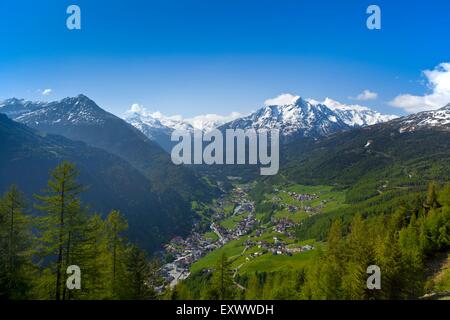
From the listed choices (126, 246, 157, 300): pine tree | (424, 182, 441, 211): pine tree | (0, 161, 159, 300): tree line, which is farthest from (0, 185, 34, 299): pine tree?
(424, 182, 441, 211): pine tree

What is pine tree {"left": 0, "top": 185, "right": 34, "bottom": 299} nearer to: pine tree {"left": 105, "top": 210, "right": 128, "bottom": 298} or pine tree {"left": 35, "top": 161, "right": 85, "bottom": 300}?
pine tree {"left": 35, "top": 161, "right": 85, "bottom": 300}

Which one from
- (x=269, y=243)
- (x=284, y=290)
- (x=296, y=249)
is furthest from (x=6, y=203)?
(x=269, y=243)

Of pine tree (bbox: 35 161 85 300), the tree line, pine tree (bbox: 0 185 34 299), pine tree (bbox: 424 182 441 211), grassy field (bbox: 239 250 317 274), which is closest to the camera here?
pine tree (bbox: 35 161 85 300)

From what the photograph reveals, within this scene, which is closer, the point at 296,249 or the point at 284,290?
the point at 284,290

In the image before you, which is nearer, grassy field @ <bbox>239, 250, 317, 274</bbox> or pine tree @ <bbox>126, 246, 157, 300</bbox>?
pine tree @ <bbox>126, 246, 157, 300</bbox>

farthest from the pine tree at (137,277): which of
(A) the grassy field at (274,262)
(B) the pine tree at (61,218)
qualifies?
(A) the grassy field at (274,262)

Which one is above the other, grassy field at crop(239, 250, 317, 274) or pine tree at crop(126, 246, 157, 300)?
pine tree at crop(126, 246, 157, 300)
